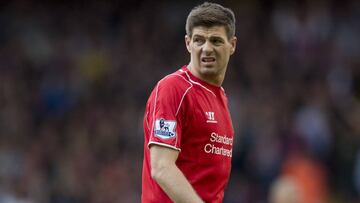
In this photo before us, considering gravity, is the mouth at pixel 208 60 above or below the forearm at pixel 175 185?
above

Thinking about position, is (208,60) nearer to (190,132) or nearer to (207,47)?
(207,47)

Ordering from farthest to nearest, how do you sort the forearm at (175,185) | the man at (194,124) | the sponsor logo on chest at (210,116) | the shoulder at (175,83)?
the sponsor logo on chest at (210,116) < the shoulder at (175,83) < the man at (194,124) < the forearm at (175,185)

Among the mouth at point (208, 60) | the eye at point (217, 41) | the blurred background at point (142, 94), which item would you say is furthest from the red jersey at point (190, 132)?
the blurred background at point (142, 94)

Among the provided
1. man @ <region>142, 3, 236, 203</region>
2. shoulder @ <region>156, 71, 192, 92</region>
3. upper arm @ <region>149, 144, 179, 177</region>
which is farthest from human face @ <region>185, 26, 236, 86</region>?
upper arm @ <region>149, 144, 179, 177</region>

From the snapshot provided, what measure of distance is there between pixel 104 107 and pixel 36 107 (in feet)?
3.31

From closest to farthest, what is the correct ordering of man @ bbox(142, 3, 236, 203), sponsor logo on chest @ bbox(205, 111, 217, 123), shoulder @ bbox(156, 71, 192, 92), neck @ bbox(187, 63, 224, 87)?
man @ bbox(142, 3, 236, 203) < shoulder @ bbox(156, 71, 192, 92) < sponsor logo on chest @ bbox(205, 111, 217, 123) < neck @ bbox(187, 63, 224, 87)

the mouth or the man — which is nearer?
the man

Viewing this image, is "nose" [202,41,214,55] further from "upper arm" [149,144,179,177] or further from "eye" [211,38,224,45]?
"upper arm" [149,144,179,177]

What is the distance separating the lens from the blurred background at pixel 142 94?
1283cm

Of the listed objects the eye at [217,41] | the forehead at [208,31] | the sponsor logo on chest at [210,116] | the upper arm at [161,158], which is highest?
the forehead at [208,31]

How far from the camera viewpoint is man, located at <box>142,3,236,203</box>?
521cm

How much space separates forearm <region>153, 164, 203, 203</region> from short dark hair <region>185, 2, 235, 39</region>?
0.91 m

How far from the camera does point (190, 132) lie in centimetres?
546

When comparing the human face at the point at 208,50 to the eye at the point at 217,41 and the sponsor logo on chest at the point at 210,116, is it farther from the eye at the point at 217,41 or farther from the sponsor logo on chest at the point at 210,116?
the sponsor logo on chest at the point at 210,116
